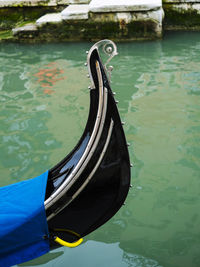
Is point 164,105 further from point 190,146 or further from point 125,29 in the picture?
point 125,29

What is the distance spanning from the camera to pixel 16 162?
3037mm

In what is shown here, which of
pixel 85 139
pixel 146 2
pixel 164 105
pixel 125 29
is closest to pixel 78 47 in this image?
pixel 125 29

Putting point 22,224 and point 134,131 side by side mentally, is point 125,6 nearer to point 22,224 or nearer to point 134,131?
point 134,131

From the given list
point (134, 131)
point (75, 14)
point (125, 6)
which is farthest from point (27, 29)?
point (134, 131)

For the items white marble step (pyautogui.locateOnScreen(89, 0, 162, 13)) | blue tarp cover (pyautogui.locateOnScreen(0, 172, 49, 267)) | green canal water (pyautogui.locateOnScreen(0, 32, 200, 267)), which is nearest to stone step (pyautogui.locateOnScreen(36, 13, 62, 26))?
green canal water (pyautogui.locateOnScreen(0, 32, 200, 267))

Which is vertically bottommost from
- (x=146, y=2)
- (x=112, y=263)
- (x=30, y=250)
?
(x=112, y=263)

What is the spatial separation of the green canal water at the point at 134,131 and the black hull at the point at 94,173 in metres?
0.36

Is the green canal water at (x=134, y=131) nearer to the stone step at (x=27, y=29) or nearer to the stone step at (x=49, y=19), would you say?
the stone step at (x=27, y=29)

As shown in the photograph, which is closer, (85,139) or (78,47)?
(85,139)

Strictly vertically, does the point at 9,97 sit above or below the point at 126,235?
above

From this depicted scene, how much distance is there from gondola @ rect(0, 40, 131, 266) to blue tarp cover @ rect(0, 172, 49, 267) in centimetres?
4

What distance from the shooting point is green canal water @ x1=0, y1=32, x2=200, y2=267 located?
2109mm

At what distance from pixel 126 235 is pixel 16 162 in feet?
3.97

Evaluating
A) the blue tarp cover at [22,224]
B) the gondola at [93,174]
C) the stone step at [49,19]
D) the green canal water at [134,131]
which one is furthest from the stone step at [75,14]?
the blue tarp cover at [22,224]
